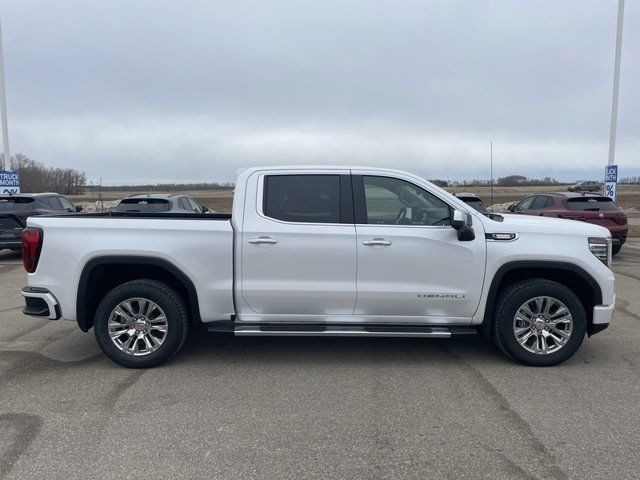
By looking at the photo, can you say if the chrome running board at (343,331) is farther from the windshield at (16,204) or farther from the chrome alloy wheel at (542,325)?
the windshield at (16,204)

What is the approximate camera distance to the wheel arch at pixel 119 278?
489cm

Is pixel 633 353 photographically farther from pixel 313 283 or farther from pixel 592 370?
pixel 313 283

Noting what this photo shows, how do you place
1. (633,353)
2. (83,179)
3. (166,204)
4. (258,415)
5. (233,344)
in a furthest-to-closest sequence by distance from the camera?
1. (83,179)
2. (166,204)
3. (233,344)
4. (633,353)
5. (258,415)

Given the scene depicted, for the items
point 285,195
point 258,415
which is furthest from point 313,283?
point 258,415

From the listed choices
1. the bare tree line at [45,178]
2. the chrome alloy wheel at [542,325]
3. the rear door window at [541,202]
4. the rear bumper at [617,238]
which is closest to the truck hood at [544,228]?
the chrome alloy wheel at [542,325]

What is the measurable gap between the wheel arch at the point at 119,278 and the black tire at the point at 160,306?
0.16 m

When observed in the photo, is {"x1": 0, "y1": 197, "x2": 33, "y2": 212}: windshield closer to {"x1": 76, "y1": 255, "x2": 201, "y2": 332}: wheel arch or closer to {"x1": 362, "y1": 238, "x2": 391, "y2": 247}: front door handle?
{"x1": 76, "y1": 255, "x2": 201, "y2": 332}: wheel arch

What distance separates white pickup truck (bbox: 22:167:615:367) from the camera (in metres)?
4.89

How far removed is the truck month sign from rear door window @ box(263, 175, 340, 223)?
16.2 m

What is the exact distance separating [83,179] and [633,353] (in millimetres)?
58800

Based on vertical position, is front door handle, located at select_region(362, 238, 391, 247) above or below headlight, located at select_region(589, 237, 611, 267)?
above

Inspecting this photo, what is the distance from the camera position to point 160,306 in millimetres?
4961

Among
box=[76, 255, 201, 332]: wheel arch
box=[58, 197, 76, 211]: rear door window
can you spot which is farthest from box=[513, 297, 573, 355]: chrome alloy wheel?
box=[58, 197, 76, 211]: rear door window

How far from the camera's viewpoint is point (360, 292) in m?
4.92
